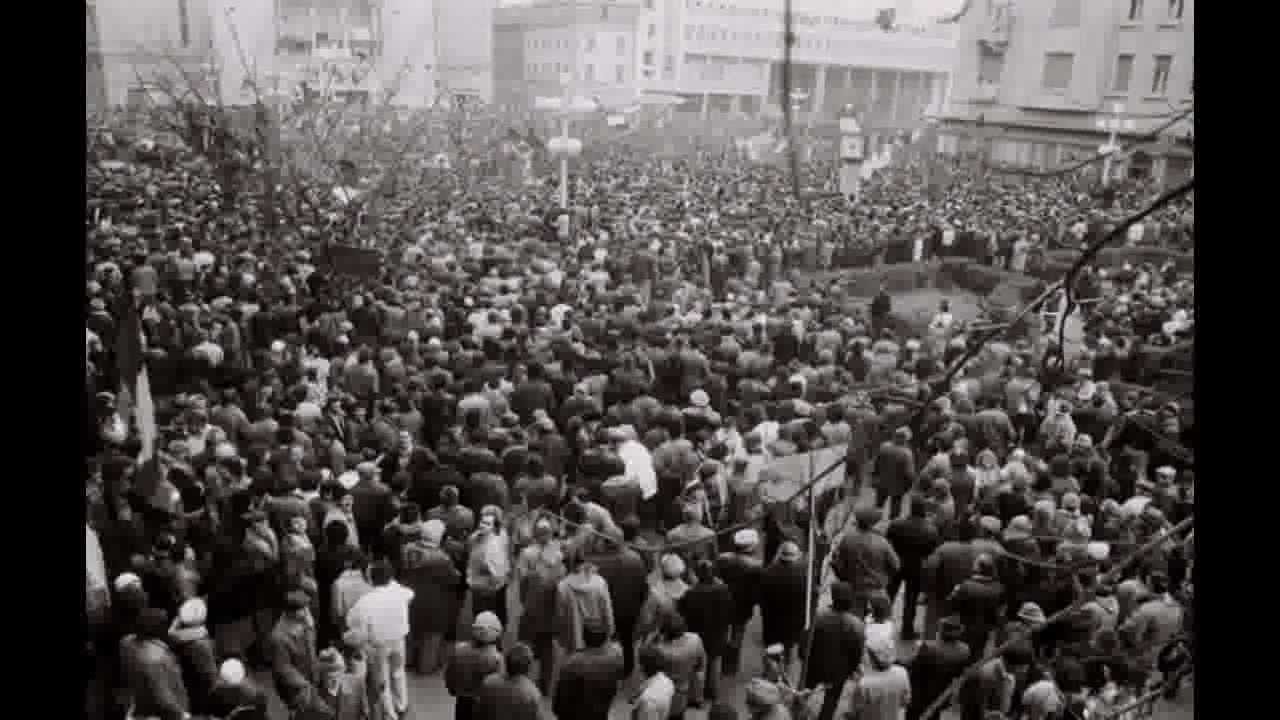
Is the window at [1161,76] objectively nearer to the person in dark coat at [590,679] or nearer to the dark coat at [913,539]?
the dark coat at [913,539]

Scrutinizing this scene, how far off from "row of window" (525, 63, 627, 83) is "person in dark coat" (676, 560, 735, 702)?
62.2 m

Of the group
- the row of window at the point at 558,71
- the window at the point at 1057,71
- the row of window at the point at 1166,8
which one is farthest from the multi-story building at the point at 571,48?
the row of window at the point at 1166,8

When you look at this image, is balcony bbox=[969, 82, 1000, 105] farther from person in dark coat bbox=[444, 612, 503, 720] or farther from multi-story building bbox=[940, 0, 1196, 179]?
person in dark coat bbox=[444, 612, 503, 720]

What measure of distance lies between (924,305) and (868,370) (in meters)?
11.7

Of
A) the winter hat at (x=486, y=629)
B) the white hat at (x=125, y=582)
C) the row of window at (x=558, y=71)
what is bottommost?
the winter hat at (x=486, y=629)

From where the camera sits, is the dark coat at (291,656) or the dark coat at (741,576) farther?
the dark coat at (741,576)

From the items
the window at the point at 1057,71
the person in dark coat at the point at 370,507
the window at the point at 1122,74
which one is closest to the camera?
the person in dark coat at the point at 370,507

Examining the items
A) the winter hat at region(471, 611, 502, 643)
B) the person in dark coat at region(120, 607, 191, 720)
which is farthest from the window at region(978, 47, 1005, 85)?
the person in dark coat at region(120, 607, 191, 720)

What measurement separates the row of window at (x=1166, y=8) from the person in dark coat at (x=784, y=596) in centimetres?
3880

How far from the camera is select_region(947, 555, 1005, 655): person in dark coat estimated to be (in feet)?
22.5

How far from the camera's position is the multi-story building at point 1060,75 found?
129ft

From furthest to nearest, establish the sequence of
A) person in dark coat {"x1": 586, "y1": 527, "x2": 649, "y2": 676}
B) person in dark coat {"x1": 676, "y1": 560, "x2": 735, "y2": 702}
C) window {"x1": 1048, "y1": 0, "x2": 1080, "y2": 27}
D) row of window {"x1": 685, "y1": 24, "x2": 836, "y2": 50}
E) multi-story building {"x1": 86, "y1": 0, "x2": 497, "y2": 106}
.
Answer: row of window {"x1": 685, "y1": 24, "x2": 836, "y2": 50}
multi-story building {"x1": 86, "y1": 0, "x2": 497, "y2": 106}
window {"x1": 1048, "y1": 0, "x2": 1080, "y2": 27}
person in dark coat {"x1": 586, "y1": 527, "x2": 649, "y2": 676}
person in dark coat {"x1": 676, "y1": 560, "x2": 735, "y2": 702}

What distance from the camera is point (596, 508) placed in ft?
24.9
